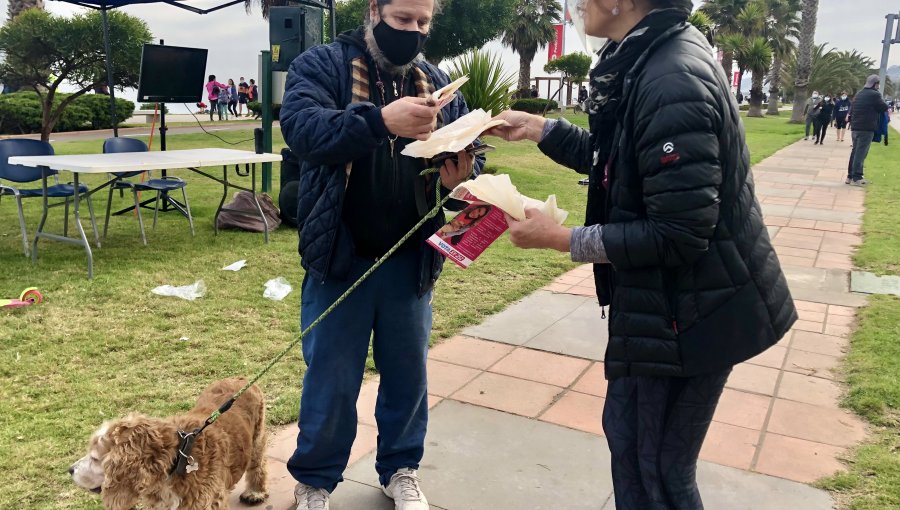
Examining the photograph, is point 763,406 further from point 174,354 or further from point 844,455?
point 174,354

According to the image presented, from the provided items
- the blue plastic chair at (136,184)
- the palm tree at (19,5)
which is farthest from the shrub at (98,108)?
the blue plastic chair at (136,184)

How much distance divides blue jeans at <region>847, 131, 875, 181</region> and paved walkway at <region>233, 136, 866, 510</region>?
8.91m

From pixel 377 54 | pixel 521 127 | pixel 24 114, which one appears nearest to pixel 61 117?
pixel 24 114

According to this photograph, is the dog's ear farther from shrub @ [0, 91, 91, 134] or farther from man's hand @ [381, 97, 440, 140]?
shrub @ [0, 91, 91, 134]

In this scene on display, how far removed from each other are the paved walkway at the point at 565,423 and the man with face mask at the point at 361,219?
415 mm

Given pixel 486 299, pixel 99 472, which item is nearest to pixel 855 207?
pixel 486 299

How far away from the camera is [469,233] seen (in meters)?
2.00

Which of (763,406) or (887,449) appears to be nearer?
(887,449)

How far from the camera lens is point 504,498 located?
287 centimetres

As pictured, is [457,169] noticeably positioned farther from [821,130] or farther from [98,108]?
[821,130]

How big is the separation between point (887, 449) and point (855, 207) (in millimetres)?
8922

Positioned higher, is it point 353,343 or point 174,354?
point 353,343

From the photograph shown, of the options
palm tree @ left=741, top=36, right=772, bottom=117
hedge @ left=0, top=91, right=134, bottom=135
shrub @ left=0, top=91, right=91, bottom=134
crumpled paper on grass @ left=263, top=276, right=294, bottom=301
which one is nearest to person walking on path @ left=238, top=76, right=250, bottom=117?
hedge @ left=0, top=91, right=134, bottom=135

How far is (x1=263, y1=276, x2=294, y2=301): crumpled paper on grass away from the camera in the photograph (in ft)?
18.3
